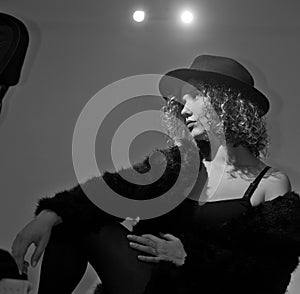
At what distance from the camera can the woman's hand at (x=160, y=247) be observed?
4.42 ft

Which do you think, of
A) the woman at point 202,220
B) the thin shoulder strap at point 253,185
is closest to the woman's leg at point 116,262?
the woman at point 202,220

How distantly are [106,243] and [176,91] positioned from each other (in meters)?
0.45

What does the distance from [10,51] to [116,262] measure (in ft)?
1.89

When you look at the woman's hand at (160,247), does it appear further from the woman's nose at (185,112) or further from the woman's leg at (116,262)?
the woman's nose at (185,112)

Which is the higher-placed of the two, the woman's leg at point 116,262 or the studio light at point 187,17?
the studio light at point 187,17

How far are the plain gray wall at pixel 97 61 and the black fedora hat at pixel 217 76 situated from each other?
2 centimetres

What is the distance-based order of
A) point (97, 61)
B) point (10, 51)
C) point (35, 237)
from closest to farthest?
point (10, 51)
point (35, 237)
point (97, 61)

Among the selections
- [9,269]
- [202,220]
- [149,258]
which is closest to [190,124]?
[202,220]

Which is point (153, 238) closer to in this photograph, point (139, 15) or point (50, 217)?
point (50, 217)

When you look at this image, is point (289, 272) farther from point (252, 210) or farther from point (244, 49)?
point (244, 49)

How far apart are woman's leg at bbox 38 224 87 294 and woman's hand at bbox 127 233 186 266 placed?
14 cm

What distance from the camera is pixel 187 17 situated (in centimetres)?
156

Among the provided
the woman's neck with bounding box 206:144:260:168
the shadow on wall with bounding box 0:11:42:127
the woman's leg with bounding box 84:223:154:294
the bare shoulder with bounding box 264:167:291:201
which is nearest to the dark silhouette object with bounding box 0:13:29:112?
the shadow on wall with bounding box 0:11:42:127

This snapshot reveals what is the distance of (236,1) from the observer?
1.57 m
